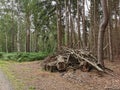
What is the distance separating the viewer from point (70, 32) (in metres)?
26.7

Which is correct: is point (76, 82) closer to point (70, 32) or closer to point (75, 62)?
point (75, 62)

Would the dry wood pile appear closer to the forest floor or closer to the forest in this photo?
the forest

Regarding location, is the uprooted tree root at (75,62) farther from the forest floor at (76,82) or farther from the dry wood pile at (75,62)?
the forest floor at (76,82)

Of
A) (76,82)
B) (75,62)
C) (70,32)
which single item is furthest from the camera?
(70,32)

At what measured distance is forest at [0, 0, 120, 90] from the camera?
14.1 m

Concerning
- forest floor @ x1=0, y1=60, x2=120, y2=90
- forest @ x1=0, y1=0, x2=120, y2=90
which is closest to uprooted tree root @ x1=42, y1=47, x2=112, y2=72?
forest @ x1=0, y1=0, x2=120, y2=90

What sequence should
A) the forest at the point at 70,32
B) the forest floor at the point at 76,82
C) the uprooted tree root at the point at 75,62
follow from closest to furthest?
the forest floor at the point at 76,82 < the uprooted tree root at the point at 75,62 < the forest at the point at 70,32

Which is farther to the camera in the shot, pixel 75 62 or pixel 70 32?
pixel 70 32

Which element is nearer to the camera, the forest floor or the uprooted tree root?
the forest floor

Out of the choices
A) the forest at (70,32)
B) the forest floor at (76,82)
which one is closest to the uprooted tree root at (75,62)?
the forest at (70,32)

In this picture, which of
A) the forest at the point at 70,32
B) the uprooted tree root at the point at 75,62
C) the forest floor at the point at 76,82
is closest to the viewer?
the forest floor at the point at 76,82

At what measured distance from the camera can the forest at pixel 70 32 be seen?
1409 centimetres

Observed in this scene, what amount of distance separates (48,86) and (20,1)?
26977 mm

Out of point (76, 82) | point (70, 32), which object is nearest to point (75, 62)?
point (76, 82)
